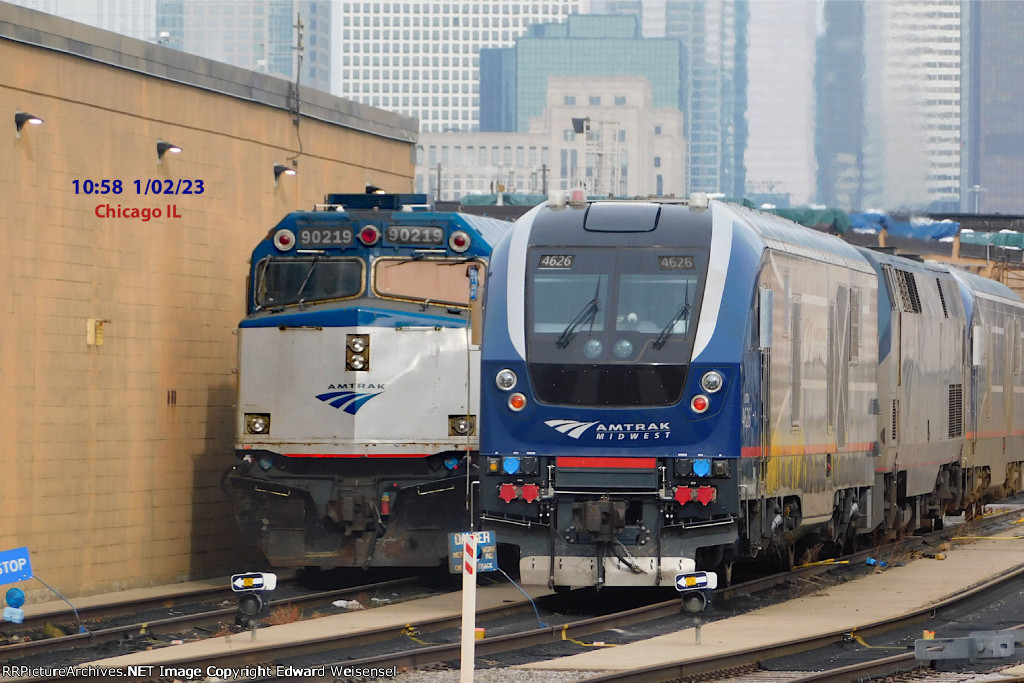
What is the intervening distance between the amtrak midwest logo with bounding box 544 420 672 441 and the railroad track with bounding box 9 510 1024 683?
1.59 meters

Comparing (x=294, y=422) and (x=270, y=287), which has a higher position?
(x=270, y=287)

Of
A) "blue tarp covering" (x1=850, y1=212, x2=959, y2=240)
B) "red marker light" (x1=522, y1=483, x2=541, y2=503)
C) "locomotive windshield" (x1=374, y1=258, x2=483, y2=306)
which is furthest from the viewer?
"blue tarp covering" (x1=850, y1=212, x2=959, y2=240)

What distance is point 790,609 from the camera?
15.7 meters

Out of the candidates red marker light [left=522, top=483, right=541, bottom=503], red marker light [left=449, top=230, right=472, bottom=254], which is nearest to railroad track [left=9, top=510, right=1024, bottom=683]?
red marker light [left=522, top=483, right=541, bottom=503]

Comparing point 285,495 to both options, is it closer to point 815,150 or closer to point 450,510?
point 450,510

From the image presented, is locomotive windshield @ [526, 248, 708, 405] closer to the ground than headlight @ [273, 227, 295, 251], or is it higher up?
closer to the ground

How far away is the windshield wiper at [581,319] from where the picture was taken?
14.3 meters

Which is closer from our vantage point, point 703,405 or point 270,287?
point 703,405

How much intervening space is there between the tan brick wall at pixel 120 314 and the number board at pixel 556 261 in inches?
206

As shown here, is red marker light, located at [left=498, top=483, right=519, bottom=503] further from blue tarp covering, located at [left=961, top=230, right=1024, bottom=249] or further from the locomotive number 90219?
blue tarp covering, located at [left=961, top=230, right=1024, bottom=249]

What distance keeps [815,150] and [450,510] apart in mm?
99254

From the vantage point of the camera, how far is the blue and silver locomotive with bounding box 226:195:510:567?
16.8 metres

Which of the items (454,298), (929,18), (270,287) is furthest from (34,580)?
(929,18)

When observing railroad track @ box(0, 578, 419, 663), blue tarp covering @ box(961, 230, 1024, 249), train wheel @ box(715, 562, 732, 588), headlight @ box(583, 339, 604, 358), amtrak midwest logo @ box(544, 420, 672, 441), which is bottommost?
railroad track @ box(0, 578, 419, 663)
